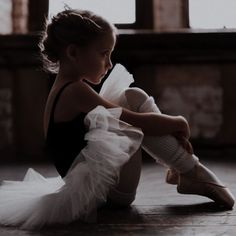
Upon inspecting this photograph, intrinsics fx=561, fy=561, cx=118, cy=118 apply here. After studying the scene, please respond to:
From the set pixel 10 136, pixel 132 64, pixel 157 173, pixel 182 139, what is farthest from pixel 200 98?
pixel 182 139

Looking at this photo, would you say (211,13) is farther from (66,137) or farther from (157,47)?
(66,137)

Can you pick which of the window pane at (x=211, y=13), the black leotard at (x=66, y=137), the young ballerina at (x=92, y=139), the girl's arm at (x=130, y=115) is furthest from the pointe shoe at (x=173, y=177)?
the window pane at (x=211, y=13)

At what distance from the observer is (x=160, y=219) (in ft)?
5.04

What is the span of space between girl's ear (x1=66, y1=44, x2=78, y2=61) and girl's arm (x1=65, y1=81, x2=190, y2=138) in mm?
80

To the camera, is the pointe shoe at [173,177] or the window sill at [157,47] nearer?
the pointe shoe at [173,177]

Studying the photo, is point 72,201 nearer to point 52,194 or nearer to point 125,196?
point 52,194

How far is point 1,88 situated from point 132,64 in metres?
0.73

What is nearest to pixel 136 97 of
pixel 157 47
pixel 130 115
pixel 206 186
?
pixel 130 115

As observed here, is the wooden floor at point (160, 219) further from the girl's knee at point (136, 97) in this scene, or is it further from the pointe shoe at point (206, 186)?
the girl's knee at point (136, 97)

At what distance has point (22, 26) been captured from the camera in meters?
3.23

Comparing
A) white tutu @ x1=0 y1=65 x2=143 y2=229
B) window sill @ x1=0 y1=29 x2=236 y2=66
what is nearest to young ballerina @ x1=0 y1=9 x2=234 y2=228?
white tutu @ x1=0 y1=65 x2=143 y2=229

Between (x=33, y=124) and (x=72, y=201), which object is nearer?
(x=72, y=201)

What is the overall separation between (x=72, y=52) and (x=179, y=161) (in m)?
0.43

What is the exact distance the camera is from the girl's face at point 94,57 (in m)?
1.57
